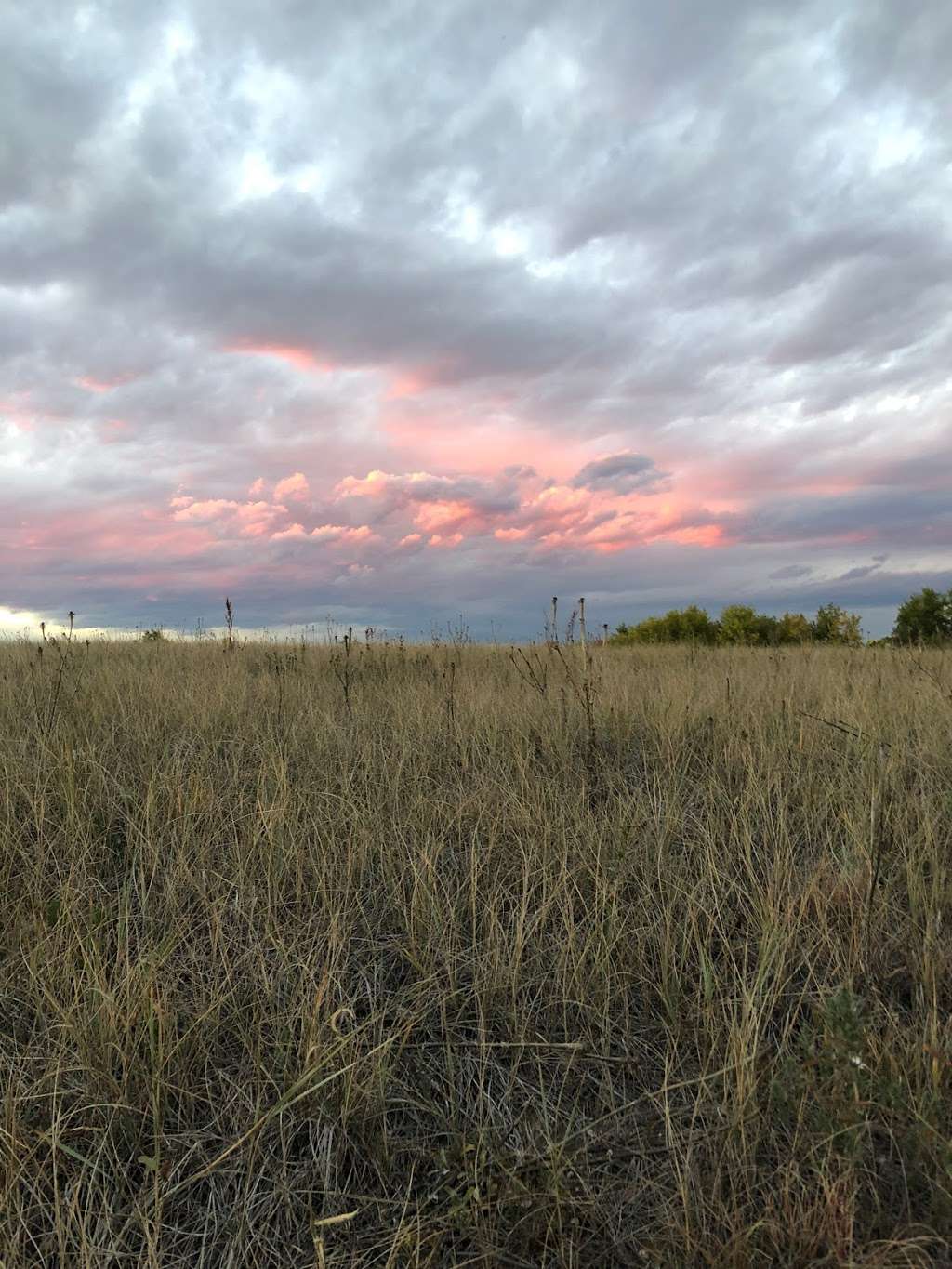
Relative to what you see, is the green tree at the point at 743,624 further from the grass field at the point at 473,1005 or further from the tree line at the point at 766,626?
the grass field at the point at 473,1005

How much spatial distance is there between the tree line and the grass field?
45.0 ft

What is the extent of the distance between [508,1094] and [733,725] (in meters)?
3.30

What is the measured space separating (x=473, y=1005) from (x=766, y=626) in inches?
792

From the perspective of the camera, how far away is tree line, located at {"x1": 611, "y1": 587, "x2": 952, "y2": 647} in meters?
17.5

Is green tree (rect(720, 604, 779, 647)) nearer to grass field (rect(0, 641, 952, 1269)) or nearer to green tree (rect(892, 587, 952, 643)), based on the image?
green tree (rect(892, 587, 952, 643))

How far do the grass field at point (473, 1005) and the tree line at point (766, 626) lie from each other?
1371cm

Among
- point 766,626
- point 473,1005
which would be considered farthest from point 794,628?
point 473,1005

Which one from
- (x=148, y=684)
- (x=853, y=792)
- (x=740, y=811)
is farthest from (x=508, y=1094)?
(x=148, y=684)

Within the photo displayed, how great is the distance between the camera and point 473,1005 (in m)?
2.37

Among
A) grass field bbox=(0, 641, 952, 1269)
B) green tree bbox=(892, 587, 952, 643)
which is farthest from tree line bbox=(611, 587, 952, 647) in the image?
grass field bbox=(0, 641, 952, 1269)

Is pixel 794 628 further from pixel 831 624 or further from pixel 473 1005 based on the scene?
pixel 473 1005

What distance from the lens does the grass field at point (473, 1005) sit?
1665 millimetres

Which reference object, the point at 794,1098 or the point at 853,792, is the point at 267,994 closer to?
the point at 794,1098

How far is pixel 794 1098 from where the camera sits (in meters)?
1.80
